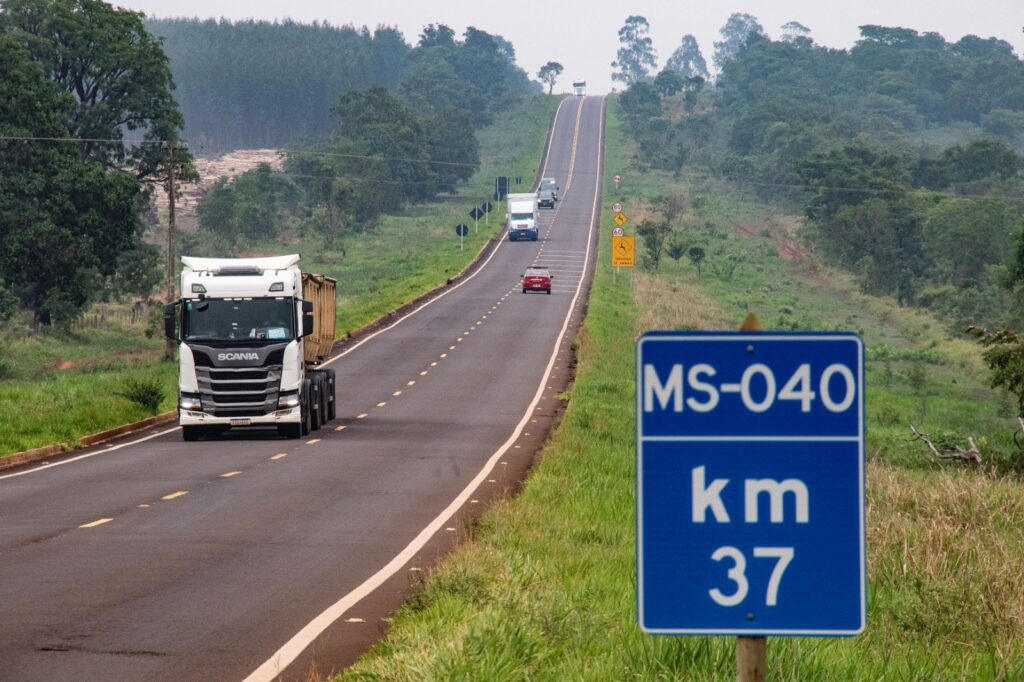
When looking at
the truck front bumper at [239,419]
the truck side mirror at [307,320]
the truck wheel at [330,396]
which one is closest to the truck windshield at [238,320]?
the truck side mirror at [307,320]

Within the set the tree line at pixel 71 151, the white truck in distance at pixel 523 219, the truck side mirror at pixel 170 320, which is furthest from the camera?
the white truck in distance at pixel 523 219

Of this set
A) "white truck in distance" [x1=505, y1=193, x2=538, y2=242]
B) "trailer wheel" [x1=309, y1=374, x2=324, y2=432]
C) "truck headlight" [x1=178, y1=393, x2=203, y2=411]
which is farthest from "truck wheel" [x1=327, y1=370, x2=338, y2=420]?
"white truck in distance" [x1=505, y1=193, x2=538, y2=242]

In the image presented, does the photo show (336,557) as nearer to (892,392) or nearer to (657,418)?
(657,418)

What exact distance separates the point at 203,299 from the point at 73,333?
37.6 m

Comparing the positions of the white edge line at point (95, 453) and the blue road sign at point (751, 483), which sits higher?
the blue road sign at point (751, 483)

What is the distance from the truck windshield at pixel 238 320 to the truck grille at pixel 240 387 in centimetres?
38

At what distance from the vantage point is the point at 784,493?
414 cm

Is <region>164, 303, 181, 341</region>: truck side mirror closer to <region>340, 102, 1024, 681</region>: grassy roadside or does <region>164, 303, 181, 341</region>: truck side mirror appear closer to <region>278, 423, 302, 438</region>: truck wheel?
<region>278, 423, 302, 438</region>: truck wheel

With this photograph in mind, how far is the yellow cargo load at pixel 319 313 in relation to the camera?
31922mm

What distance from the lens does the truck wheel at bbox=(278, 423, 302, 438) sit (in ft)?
100

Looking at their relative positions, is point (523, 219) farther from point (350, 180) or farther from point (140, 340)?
point (140, 340)

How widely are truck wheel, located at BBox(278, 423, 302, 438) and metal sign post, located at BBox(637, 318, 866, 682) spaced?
26660 millimetres

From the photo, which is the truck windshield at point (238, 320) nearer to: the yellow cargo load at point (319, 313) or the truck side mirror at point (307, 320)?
the truck side mirror at point (307, 320)

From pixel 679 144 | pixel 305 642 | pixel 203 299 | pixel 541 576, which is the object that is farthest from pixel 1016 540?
pixel 679 144
